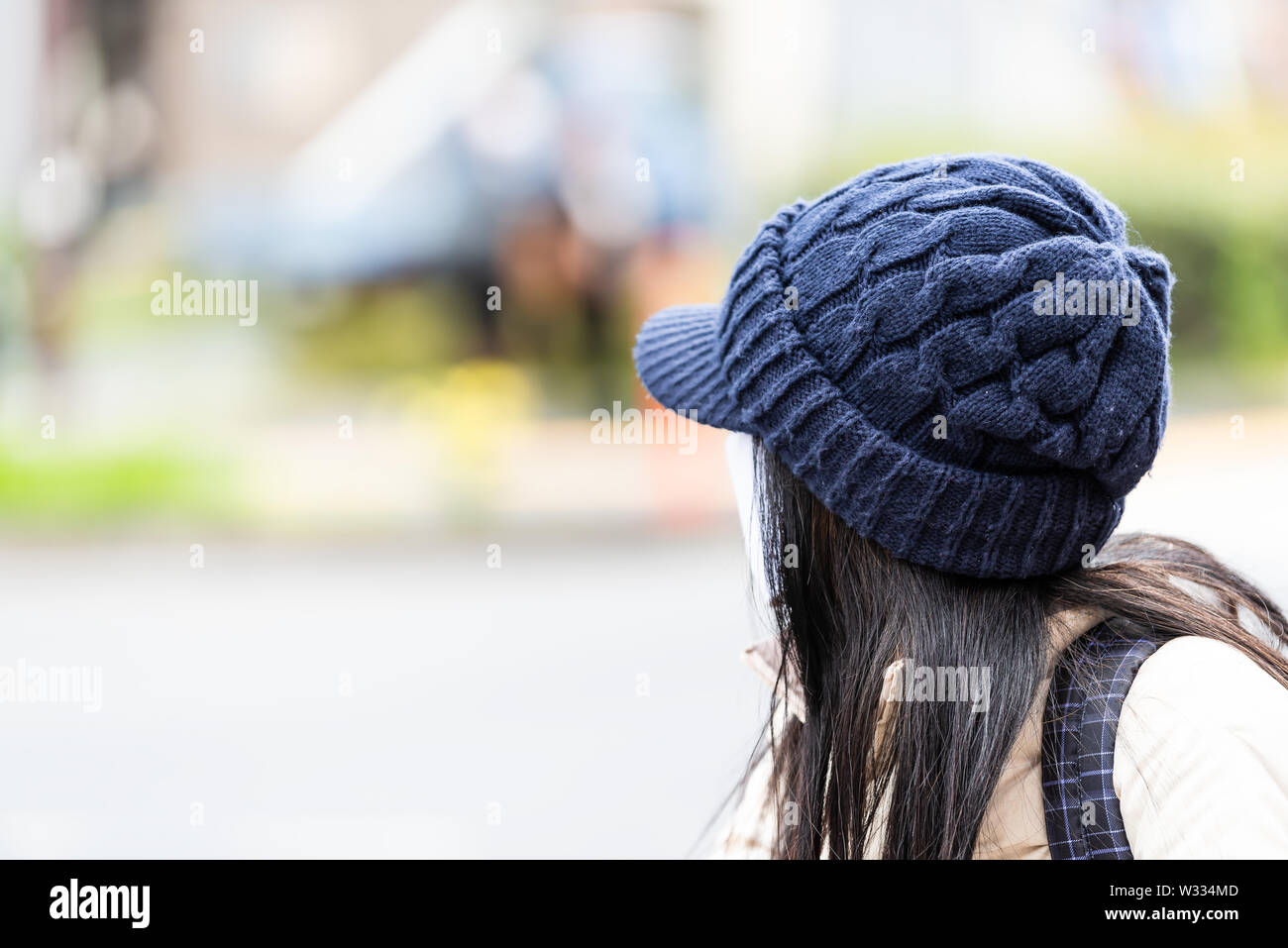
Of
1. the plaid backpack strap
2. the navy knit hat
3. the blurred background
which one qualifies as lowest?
the plaid backpack strap

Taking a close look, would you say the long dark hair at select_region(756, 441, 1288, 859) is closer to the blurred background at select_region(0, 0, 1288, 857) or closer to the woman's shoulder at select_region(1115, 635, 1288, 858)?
the woman's shoulder at select_region(1115, 635, 1288, 858)

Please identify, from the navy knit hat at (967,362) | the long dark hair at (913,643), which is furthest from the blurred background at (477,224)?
the navy knit hat at (967,362)

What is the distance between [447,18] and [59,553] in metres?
5.36

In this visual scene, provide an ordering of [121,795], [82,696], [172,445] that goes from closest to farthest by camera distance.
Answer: [121,795] < [82,696] < [172,445]

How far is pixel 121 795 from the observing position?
4.28m

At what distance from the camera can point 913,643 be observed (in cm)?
125

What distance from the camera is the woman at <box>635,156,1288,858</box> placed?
1155mm

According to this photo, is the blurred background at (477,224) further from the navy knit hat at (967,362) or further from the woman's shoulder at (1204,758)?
the woman's shoulder at (1204,758)

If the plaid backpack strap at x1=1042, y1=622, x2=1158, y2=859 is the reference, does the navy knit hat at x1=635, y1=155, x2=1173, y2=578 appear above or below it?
above

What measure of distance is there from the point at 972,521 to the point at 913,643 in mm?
147

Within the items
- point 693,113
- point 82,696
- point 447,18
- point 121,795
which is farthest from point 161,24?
point 121,795

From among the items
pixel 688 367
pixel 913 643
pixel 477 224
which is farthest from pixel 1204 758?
pixel 477 224

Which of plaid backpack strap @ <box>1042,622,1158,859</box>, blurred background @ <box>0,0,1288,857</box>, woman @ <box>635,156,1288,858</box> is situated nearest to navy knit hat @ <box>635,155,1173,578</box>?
woman @ <box>635,156,1288,858</box>
